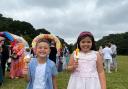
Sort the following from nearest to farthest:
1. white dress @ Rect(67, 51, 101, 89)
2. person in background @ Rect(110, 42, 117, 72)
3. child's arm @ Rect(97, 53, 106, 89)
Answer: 1. child's arm @ Rect(97, 53, 106, 89)
2. white dress @ Rect(67, 51, 101, 89)
3. person in background @ Rect(110, 42, 117, 72)

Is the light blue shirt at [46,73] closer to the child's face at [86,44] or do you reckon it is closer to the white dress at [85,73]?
the white dress at [85,73]

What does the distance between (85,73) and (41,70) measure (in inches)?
32.2

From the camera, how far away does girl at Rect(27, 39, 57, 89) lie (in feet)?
22.8

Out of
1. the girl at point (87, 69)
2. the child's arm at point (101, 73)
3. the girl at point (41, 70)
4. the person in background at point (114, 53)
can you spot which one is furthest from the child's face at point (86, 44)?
the person in background at point (114, 53)

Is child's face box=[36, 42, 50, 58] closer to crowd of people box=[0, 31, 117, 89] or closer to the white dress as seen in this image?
crowd of people box=[0, 31, 117, 89]

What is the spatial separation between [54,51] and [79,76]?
14.2 m

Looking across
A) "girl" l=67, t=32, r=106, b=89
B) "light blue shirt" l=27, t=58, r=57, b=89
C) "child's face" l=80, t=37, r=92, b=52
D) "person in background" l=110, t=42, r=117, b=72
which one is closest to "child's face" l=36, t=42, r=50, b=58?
"light blue shirt" l=27, t=58, r=57, b=89

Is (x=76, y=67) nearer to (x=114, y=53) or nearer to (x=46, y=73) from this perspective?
(x=46, y=73)

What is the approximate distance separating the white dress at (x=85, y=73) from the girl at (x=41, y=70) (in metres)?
0.48

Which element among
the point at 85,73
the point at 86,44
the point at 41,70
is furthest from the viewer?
the point at 85,73

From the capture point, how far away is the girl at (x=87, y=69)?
729cm

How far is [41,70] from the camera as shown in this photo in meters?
7.04

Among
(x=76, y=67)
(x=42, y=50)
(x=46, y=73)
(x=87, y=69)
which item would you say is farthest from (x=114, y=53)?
(x=42, y=50)

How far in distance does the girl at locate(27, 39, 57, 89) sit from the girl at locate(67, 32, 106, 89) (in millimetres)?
431
